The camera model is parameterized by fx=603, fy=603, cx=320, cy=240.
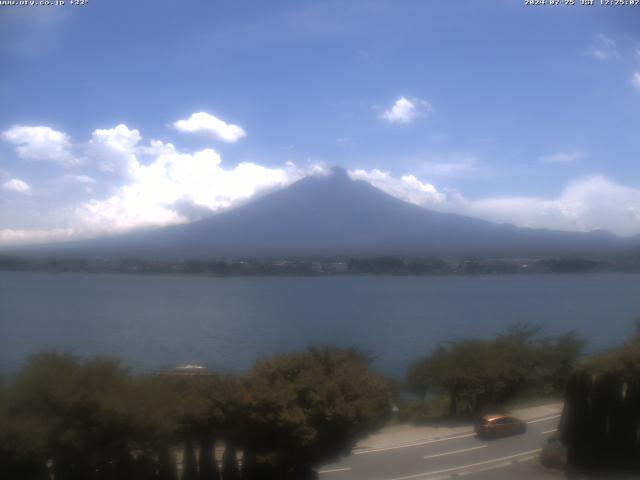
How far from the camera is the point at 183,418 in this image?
28.1 feet

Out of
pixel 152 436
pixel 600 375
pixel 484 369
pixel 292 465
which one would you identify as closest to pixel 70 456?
pixel 152 436

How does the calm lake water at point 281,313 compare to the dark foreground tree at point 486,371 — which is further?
the calm lake water at point 281,313

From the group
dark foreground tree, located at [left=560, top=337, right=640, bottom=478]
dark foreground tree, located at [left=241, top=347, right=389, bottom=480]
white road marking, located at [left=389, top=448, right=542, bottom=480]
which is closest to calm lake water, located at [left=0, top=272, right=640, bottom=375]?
dark foreground tree, located at [left=241, top=347, right=389, bottom=480]

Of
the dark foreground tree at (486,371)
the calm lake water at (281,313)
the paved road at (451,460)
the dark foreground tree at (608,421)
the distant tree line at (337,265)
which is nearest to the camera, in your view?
the dark foreground tree at (608,421)

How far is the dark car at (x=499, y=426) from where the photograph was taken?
1244cm

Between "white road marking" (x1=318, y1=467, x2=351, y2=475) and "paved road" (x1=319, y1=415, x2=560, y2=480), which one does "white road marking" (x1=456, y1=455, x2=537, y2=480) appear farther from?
"white road marking" (x1=318, y1=467, x2=351, y2=475)

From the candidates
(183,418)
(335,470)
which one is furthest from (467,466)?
(183,418)

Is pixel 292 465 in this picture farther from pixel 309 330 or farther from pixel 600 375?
pixel 309 330

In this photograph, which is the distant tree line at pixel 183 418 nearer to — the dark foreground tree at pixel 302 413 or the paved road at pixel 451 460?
the dark foreground tree at pixel 302 413

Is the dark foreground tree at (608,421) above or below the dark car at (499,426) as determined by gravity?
above

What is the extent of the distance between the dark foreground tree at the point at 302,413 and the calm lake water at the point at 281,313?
120 inches

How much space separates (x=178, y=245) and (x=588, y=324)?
45.6 metres

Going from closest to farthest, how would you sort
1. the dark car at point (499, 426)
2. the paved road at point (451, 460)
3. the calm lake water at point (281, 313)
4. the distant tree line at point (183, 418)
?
the distant tree line at point (183, 418), the paved road at point (451, 460), the dark car at point (499, 426), the calm lake water at point (281, 313)

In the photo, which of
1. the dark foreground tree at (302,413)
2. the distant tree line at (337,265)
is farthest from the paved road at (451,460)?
the distant tree line at (337,265)
